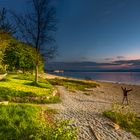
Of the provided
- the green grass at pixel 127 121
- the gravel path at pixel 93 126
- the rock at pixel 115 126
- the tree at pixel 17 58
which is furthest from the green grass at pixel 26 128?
the tree at pixel 17 58

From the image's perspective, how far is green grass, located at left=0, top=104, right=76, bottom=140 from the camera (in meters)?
10.0

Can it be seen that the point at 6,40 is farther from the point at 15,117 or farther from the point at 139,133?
the point at 139,133

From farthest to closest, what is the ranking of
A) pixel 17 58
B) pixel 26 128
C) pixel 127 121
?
pixel 17 58
pixel 127 121
pixel 26 128

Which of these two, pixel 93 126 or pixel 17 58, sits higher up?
pixel 17 58

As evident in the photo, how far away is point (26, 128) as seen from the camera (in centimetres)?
1111

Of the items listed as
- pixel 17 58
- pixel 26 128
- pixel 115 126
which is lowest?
pixel 115 126

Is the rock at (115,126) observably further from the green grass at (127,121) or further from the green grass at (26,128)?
the green grass at (26,128)

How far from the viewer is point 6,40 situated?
99.5 ft

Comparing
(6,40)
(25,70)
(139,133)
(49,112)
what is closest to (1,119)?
(49,112)

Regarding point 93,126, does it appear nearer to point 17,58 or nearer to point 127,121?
point 127,121

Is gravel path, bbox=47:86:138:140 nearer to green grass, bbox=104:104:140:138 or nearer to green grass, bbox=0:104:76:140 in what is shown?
green grass, bbox=104:104:140:138

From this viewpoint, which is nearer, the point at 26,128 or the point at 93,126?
the point at 26,128

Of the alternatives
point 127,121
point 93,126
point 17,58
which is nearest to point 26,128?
point 93,126

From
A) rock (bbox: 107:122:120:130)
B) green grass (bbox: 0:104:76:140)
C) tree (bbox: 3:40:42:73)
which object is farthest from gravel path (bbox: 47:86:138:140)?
tree (bbox: 3:40:42:73)
